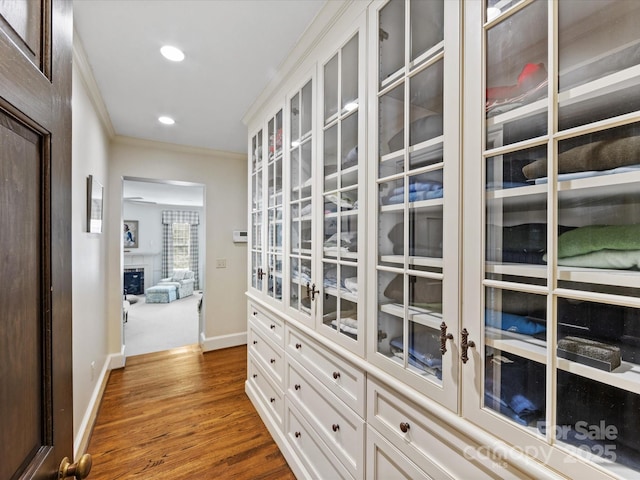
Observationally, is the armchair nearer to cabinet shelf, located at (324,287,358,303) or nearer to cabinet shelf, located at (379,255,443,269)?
cabinet shelf, located at (324,287,358,303)

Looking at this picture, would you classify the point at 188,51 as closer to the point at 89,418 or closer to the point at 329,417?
the point at 329,417

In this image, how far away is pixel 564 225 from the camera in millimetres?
680

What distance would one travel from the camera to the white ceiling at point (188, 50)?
144 centimetres

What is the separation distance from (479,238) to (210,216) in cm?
354

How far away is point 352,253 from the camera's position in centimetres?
134

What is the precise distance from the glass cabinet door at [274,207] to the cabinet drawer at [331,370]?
418 mm

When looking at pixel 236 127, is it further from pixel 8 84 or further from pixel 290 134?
pixel 8 84

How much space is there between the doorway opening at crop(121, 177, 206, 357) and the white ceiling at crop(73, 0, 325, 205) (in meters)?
3.25

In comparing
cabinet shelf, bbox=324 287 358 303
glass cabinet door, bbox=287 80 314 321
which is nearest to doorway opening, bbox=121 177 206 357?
glass cabinet door, bbox=287 80 314 321

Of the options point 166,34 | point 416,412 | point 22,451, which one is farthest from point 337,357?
point 166,34

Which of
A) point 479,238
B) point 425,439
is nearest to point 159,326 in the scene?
point 425,439

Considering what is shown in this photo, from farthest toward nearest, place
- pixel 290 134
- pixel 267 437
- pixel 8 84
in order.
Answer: pixel 267 437 → pixel 290 134 → pixel 8 84

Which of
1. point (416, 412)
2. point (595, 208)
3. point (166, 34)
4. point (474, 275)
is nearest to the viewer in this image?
point (595, 208)

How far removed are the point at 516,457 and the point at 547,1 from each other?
1108 millimetres
